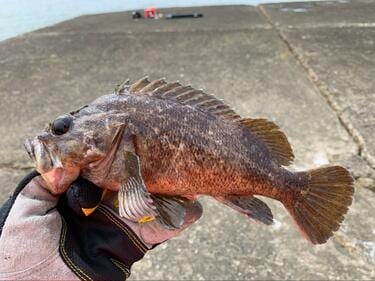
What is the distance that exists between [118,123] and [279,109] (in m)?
3.01

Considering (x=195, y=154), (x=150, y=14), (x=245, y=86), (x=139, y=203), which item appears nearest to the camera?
(x=139, y=203)

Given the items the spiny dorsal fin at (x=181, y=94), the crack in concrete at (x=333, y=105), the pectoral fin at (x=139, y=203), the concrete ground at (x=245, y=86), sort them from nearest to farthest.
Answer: the pectoral fin at (x=139, y=203) < the spiny dorsal fin at (x=181, y=94) < the concrete ground at (x=245, y=86) < the crack in concrete at (x=333, y=105)

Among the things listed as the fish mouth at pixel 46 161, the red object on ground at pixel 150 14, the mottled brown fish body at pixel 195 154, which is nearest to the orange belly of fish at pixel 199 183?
the mottled brown fish body at pixel 195 154

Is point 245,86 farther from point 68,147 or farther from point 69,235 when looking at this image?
point 68,147

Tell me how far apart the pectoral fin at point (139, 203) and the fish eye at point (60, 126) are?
19cm

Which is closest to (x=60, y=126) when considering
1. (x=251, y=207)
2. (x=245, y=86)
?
(x=251, y=207)

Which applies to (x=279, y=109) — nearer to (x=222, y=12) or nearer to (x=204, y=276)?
(x=204, y=276)

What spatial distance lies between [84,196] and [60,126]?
0.21m

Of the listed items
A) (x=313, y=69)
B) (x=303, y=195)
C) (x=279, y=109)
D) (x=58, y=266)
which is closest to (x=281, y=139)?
(x=303, y=195)

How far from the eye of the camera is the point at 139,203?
4.56 feet

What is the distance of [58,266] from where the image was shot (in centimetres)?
155

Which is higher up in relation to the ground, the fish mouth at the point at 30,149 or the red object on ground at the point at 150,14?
the fish mouth at the point at 30,149

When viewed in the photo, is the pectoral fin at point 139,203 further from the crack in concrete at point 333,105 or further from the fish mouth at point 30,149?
the crack in concrete at point 333,105

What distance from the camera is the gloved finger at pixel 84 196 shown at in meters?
1.47
